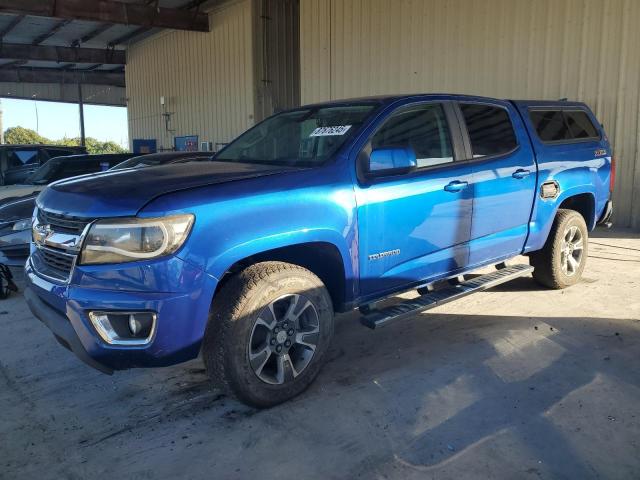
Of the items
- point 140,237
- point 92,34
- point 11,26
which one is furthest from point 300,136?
point 92,34

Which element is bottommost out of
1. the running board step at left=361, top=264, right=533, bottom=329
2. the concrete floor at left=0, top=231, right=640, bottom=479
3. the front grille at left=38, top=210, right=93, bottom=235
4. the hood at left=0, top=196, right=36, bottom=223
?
the concrete floor at left=0, top=231, right=640, bottom=479

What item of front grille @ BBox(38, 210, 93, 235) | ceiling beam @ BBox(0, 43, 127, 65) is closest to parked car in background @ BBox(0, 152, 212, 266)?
front grille @ BBox(38, 210, 93, 235)

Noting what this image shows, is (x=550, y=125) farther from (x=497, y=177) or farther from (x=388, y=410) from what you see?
(x=388, y=410)

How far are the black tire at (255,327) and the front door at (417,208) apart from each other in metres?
0.48

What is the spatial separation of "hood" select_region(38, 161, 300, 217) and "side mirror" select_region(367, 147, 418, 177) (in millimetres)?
530

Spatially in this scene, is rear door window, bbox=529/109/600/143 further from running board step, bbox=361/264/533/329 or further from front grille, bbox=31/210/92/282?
front grille, bbox=31/210/92/282

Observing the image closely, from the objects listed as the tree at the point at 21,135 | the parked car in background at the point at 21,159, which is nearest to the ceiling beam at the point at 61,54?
the parked car in background at the point at 21,159

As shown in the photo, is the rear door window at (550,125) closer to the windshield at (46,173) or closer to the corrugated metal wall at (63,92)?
the windshield at (46,173)

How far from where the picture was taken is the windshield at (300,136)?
369 centimetres

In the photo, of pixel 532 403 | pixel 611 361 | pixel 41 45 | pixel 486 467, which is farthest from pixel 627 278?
pixel 41 45

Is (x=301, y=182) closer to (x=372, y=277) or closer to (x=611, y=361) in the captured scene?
(x=372, y=277)

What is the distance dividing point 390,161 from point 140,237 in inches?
65.0

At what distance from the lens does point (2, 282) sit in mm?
5809

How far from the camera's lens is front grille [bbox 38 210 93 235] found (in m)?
2.92
